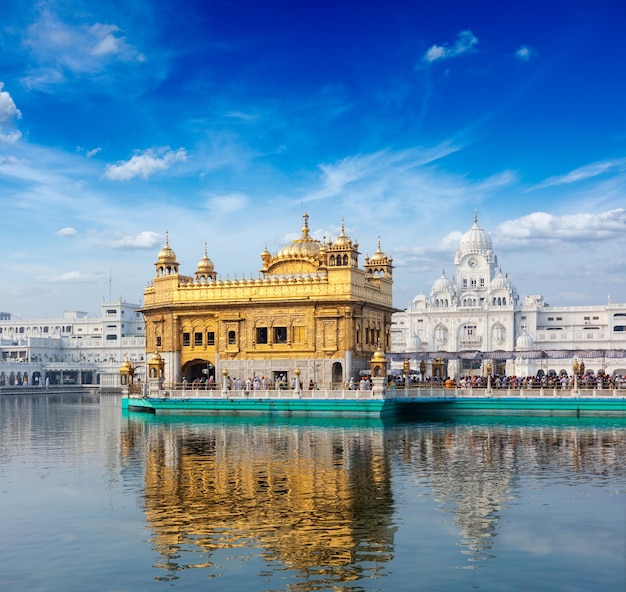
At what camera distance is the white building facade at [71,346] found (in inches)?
4867

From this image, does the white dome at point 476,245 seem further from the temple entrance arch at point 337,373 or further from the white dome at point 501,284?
the temple entrance arch at point 337,373

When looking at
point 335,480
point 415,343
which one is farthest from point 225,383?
point 415,343

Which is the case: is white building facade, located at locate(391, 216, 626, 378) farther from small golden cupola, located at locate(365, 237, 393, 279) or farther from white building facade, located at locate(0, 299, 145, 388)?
small golden cupola, located at locate(365, 237, 393, 279)

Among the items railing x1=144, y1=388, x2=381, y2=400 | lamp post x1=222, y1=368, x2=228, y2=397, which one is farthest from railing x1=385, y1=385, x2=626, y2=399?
lamp post x1=222, y1=368, x2=228, y2=397

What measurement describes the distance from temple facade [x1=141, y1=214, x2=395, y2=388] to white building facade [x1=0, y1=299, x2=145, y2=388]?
223ft

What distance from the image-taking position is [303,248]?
5484 centimetres

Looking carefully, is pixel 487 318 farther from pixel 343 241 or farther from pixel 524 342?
pixel 343 241

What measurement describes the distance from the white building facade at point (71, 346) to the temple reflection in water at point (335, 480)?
287ft

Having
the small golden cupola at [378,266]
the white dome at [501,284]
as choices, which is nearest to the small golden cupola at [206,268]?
the small golden cupola at [378,266]

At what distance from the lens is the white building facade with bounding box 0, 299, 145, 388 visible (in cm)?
12362

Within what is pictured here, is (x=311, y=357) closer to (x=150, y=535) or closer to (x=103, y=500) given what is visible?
(x=103, y=500)

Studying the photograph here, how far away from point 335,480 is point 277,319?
27.3 meters

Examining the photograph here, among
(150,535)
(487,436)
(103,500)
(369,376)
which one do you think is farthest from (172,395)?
(150,535)

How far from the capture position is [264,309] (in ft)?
165
